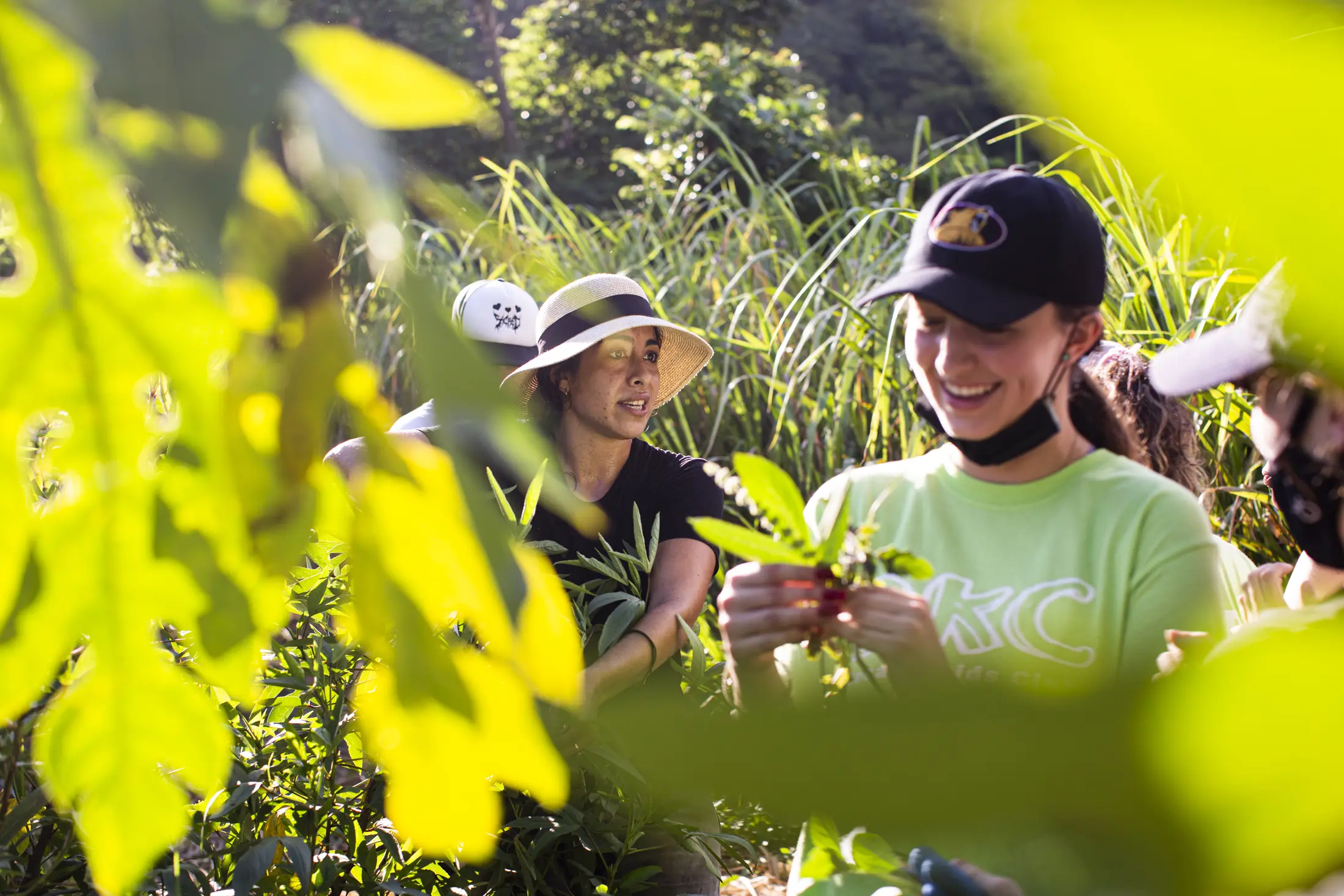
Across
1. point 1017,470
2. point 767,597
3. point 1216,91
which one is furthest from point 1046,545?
point 1216,91

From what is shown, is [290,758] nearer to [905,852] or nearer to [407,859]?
[407,859]

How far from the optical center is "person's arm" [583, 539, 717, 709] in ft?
4.52

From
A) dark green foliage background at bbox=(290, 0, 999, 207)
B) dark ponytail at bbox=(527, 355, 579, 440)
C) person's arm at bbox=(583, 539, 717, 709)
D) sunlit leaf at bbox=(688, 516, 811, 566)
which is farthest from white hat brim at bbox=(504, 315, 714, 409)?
dark green foliage background at bbox=(290, 0, 999, 207)

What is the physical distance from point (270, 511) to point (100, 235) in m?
0.09

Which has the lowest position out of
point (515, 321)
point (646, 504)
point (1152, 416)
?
point (646, 504)

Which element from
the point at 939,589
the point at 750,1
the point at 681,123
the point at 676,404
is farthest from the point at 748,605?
the point at 750,1

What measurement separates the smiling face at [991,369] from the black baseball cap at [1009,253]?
1.1 inches

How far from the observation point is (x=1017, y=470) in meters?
1.07

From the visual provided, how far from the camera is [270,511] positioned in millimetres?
344

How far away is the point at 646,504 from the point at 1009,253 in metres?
1.09

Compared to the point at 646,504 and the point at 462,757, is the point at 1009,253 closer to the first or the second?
the point at 462,757

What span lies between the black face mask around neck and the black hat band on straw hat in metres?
0.71

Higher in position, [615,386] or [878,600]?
[878,600]

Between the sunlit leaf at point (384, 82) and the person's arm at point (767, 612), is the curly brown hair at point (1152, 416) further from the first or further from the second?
the sunlit leaf at point (384, 82)
